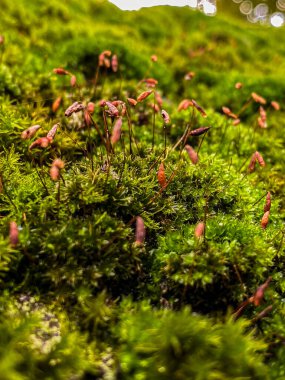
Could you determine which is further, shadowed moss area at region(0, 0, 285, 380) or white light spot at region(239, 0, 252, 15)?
white light spot at region(239, 0, 252, 15)

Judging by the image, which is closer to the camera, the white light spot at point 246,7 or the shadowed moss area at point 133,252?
A: the shadowed moss area at point 133,252

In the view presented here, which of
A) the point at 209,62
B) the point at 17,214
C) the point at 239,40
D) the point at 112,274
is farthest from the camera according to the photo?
the point at 239,40

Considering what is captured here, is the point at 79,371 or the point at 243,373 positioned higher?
the point at 243,373

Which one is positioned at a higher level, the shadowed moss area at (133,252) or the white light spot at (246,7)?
the white light spot at (246,7)

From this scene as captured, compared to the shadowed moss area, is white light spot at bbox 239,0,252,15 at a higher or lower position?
higher

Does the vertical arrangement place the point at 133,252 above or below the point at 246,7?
below

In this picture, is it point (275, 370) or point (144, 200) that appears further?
point (144, 200)

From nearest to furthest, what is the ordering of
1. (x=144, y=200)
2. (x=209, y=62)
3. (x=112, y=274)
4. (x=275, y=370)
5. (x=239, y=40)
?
1. (x=275, y=370)
2. (x=112, y=274)
3. (x=144, y=200)
4. (x=209, y=62)
5. (x=239, y=40)

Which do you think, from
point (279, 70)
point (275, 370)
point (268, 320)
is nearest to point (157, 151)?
point (268, 320)

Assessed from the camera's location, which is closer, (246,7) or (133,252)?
(133,252)

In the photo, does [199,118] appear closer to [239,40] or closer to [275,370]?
[275,370]

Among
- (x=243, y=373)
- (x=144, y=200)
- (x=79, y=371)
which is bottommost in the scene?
(x=79, y=371)
